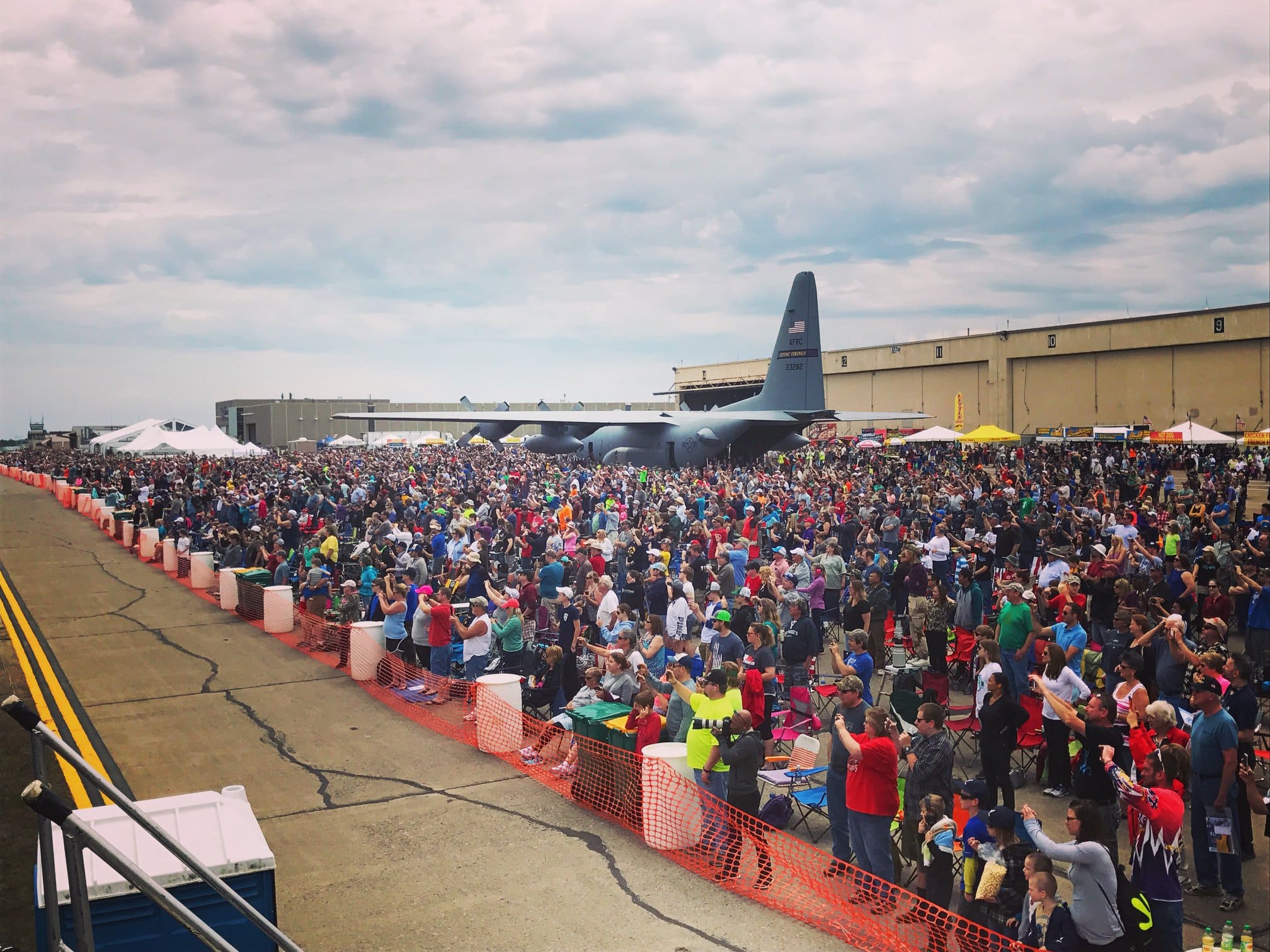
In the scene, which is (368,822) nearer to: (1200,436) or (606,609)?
(606,609)

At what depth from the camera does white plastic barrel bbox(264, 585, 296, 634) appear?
17188 mm

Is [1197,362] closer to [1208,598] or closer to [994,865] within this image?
[1208,598]

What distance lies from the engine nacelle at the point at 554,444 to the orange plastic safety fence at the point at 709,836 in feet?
109

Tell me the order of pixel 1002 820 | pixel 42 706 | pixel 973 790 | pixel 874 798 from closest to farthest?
1. pixel 1002 820
2. pixel 973 790
3. pixel 874 798
4. pixel 42 706

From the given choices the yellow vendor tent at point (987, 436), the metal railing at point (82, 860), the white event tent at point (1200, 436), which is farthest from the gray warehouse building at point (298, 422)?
the metal railing at point (82, 860)

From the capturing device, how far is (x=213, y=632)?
17266 millimetres

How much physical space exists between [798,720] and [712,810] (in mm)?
2433

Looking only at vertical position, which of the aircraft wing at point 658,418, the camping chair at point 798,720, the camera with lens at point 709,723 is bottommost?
the camping chair at point 798,720

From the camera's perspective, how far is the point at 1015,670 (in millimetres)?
10672

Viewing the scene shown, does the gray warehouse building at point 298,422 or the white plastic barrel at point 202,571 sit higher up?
the gray warehouse building at point 298,422

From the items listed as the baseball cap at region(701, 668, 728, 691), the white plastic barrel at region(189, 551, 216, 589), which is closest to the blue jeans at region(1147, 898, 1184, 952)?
the baseball cap at region(701, 668, 728, 691)

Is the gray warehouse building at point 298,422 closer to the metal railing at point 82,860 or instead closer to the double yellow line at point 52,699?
the double yellow line at point 52,699

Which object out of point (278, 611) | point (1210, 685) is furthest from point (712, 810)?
point (278, 611)

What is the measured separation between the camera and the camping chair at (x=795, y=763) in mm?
8297
